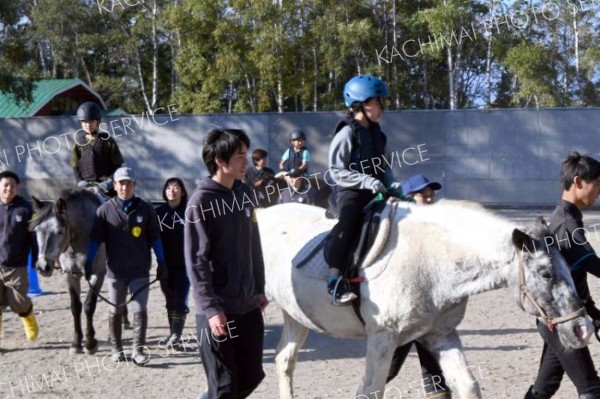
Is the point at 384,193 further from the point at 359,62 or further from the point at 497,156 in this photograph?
the point at 359,62

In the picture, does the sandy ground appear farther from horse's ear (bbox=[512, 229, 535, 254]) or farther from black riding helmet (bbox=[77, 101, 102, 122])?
black riding helmet (bbox=[77, 101, 102, 122])

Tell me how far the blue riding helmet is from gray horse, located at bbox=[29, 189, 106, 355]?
3.57 meters

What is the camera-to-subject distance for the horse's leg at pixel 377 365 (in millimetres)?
4379

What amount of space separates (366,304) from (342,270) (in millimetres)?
262

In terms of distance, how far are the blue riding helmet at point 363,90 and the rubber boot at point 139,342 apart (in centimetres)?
320

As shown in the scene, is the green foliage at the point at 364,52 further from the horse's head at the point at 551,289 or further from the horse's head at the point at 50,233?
the horse's head at the point at 551,289

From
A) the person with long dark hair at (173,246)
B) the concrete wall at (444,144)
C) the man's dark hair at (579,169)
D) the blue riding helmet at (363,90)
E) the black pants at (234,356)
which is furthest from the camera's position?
the concrete wall at (444,144)

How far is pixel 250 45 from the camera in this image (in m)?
34.8

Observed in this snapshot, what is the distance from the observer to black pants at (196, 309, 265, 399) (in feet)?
12.5

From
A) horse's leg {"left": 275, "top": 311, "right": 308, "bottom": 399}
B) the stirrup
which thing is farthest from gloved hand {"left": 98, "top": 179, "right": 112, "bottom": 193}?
the stirrup

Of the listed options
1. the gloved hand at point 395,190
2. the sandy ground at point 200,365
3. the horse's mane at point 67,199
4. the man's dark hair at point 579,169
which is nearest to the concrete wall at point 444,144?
the sandy ground at point 200,365

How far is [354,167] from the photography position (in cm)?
489

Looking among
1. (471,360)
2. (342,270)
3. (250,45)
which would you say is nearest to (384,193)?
(342,270)

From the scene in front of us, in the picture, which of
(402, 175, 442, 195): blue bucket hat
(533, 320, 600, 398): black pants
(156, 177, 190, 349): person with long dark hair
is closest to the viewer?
(533, 320, 600, 398): black pants
